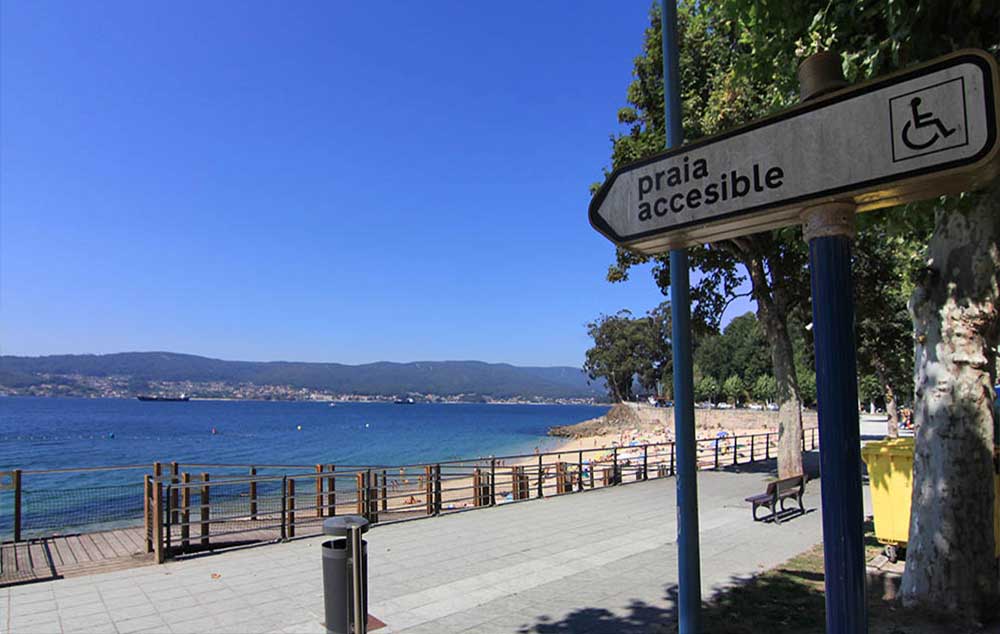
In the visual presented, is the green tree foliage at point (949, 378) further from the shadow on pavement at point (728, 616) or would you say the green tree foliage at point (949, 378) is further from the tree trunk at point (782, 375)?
the tree trunk at point (782, 375)

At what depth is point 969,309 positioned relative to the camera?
5348 millimetres

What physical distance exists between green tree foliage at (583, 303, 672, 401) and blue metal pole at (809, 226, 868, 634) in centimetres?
7986

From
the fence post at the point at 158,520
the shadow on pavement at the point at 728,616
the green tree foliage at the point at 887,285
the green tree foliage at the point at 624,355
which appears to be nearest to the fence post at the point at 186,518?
the fence post at the point at 158,520

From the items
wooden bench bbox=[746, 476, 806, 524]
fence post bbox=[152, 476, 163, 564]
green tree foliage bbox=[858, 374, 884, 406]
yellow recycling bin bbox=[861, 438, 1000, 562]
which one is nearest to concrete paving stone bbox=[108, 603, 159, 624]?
fence post bbox=[152, 476, 163, 564]

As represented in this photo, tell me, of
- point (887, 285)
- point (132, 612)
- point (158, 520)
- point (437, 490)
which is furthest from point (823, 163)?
point (887, 285)

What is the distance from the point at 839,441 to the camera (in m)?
1.84

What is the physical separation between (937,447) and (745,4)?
13.9ft

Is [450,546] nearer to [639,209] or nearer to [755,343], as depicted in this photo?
[639,209]

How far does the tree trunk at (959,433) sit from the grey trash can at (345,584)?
4.74 m

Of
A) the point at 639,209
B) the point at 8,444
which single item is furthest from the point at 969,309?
the point at 8,444

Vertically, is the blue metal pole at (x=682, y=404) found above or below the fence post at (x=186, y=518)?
above

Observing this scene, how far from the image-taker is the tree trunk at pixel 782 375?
50.8 ft

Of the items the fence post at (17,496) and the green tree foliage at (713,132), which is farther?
the green tree foliage at (713,132)

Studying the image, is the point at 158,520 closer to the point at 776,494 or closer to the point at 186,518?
the point at 186,518
